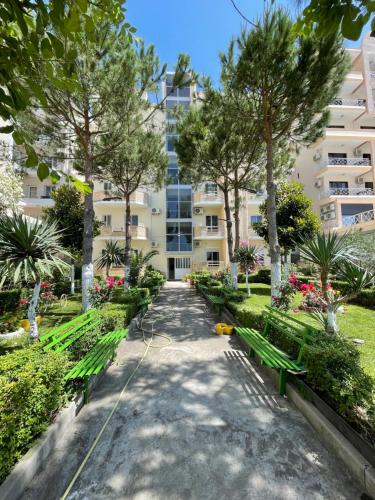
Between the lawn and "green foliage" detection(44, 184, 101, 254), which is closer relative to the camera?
the lawn

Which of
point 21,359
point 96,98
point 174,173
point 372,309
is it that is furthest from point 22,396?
→ point 174,173

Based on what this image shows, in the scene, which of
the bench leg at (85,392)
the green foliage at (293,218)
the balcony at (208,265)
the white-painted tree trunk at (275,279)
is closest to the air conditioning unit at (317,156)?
the green foliage at (293,218)

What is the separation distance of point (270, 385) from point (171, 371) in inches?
73.2

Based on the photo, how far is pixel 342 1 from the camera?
171cm

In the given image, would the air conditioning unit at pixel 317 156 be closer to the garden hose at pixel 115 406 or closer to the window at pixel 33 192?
the garden hose at pixel 115 406

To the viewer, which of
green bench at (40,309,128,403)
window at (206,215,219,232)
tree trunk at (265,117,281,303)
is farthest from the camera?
window at (206,215,219,232)

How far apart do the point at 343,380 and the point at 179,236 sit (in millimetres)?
22925

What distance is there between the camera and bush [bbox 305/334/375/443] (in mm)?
2496

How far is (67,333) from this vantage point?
403cm

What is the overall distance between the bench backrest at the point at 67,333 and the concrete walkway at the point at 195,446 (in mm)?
990

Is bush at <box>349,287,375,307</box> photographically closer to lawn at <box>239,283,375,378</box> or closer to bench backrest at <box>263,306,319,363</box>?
lawn at <box>239,283,375,378</box>

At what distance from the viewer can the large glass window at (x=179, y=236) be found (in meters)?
25.3

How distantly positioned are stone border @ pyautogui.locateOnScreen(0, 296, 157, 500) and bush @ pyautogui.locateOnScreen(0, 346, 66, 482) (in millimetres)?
67

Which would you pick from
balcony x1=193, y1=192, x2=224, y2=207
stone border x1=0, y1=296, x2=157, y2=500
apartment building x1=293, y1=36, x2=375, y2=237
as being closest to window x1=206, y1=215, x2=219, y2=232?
balcony x1=193, y1=192, x2=224, y2=207
